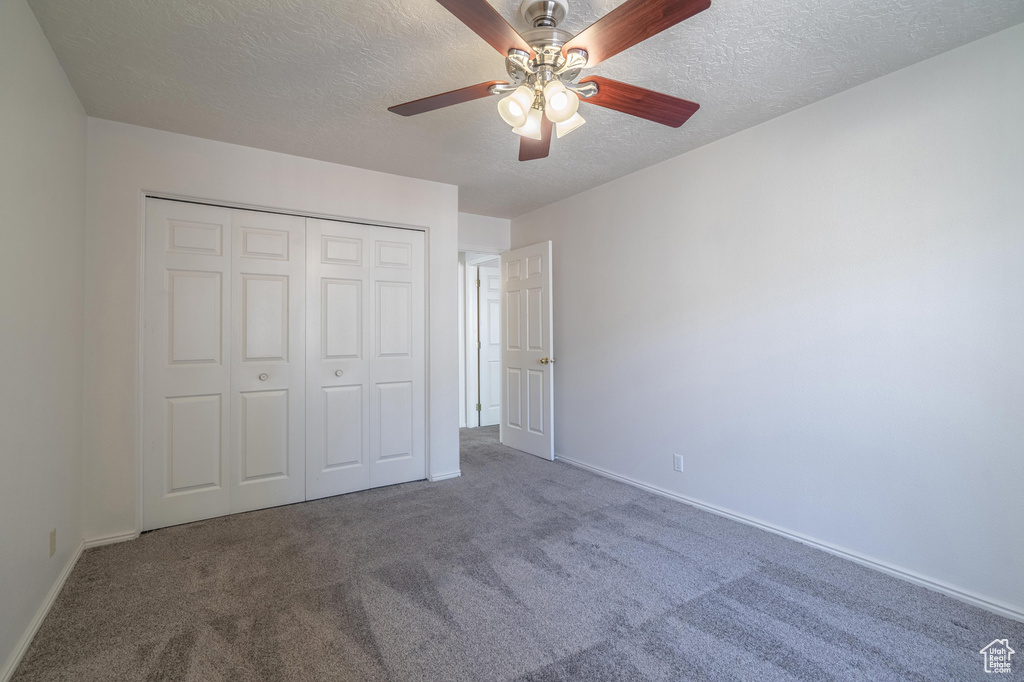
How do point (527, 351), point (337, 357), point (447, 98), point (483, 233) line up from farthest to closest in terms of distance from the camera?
point (483, 233) < point (527, 351) < point (337, 357) < point (447, 98)

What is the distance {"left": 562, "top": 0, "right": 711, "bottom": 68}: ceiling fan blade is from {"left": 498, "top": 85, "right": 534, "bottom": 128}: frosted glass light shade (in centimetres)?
20

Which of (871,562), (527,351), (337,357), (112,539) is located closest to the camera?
(871,562)

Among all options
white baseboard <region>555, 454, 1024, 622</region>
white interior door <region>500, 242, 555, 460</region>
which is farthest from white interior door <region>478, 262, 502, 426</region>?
white baseboard <region>555, 454, 1024, 622</region>

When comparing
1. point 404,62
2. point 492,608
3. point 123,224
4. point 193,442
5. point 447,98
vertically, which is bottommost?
point 492,608

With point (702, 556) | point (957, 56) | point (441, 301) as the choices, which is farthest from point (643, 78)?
point (702, 556)

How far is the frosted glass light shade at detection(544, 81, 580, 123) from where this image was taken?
5.48 ft

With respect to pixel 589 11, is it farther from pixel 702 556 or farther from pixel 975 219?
pixel 702 556

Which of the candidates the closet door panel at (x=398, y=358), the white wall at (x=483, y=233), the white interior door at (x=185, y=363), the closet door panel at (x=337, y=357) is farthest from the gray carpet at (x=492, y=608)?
the white wall at (x=483, y=233)

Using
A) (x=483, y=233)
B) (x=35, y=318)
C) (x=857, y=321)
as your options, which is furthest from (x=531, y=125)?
(x=483, y=233)

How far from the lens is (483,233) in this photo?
480 cm

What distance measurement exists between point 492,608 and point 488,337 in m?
4.23

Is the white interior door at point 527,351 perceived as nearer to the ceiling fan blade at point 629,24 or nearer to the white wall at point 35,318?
the ceiling fan blade at point 629,24

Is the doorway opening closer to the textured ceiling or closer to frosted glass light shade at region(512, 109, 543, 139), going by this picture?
the textured ceiling

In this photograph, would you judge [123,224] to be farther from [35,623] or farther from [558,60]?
[558,60]
